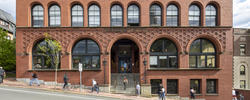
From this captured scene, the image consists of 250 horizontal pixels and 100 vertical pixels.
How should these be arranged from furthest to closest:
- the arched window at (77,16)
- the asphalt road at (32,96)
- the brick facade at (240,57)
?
1. the brick facade at (240,57)
2. the arched window at (77,16)
3. the asphalt road at (32,96)

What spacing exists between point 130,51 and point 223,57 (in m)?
12.1

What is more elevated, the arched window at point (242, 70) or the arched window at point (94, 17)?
the arched window at point (94, 17)

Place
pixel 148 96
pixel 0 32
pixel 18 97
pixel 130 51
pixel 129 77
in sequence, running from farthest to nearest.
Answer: pixel 130 51 → pixel 0 32 → pixel 129 77 → pixel 148 96 → pixel 18 97

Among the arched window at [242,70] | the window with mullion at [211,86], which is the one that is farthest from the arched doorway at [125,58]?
the arched window at [242,70]

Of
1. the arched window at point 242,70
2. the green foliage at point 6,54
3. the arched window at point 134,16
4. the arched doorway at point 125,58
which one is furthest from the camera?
the arched window at point 242,70

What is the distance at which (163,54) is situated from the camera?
1435cm

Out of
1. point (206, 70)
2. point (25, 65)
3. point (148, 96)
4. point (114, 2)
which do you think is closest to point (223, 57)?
point (206, 70)

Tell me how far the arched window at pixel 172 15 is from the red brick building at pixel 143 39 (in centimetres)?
12

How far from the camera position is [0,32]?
1609cm

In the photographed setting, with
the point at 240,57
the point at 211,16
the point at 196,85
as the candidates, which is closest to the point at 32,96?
the point at 196,85

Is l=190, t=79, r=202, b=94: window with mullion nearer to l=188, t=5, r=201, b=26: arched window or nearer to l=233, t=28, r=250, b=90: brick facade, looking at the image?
l=188, t=5, r=201, b=26: arched window

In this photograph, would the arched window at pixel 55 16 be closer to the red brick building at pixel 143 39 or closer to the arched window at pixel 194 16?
the red brick building at pixel 143 39

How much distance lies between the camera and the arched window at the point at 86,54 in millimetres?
14367

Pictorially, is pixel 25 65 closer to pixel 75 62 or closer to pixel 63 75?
pixel 63 75
